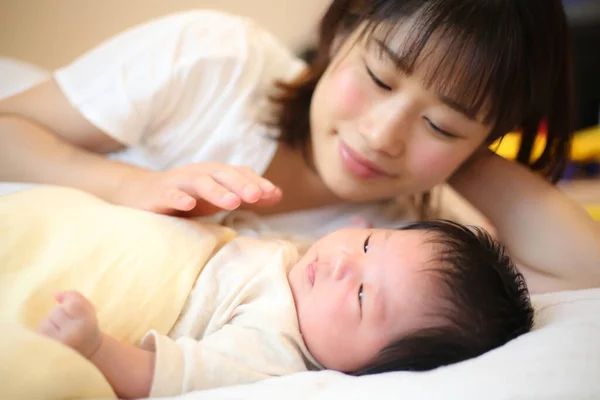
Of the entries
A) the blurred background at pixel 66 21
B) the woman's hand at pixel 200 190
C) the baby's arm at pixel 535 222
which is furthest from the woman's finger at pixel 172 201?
the blurred background at pixel 66 21

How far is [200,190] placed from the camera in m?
0.70

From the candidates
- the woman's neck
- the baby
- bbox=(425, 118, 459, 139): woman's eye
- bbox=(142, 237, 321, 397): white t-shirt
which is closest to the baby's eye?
the baby

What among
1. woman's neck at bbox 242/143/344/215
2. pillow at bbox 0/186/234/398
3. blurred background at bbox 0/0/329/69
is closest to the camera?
pillow at bbox 0/186/234/398

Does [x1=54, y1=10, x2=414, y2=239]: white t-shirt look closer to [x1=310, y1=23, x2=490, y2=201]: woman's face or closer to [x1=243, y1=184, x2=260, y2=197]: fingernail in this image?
[x1=310, y1=23, x2=490, y2=201]: woman's face

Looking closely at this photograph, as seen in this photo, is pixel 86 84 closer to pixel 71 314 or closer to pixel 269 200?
pixel 269 200

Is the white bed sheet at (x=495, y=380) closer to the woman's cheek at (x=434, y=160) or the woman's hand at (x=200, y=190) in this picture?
the woman's hand at (x=200, y=190)

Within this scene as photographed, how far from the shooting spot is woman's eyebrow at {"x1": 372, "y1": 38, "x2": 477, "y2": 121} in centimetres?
79

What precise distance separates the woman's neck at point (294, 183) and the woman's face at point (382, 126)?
4.9 inches

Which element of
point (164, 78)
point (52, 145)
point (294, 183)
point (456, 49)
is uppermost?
point (456, 49)

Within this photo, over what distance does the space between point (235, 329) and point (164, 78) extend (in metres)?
0.49

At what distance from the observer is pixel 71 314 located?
0.50 metres

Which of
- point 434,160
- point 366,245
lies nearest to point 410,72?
point 434,160

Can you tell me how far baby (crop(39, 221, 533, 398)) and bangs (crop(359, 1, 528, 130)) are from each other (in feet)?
0.74

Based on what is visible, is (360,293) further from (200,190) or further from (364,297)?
(200,190)
